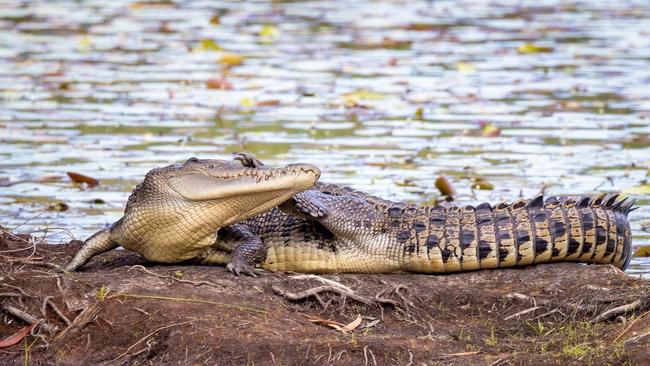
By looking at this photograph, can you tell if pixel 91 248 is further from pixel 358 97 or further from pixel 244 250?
pixel 358 97

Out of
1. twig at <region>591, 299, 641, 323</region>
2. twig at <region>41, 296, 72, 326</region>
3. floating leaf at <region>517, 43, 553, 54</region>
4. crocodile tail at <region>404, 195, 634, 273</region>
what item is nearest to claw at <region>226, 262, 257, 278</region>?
crocodile tail at <region>404, 195, 634, 273</region>

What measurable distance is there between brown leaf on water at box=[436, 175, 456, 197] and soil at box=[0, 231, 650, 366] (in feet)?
7.88

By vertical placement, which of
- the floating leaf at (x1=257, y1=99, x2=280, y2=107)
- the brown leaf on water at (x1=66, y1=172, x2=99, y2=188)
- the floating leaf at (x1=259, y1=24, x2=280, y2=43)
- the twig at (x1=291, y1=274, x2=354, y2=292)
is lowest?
the floating leaf at (x1=259, y1=24, x2=280, y2=43)

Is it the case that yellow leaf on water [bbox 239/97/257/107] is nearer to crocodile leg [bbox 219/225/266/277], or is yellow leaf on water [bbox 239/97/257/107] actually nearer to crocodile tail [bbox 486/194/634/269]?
crocodile leg [bbox 219/225/266/277]

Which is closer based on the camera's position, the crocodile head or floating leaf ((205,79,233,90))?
the crocodile head

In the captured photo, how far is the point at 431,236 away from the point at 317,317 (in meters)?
1.10

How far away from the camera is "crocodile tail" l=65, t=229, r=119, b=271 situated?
24.8ft

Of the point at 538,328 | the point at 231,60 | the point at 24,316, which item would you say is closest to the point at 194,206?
the point at 24,316

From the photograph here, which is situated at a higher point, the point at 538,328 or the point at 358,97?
the point at 538,328

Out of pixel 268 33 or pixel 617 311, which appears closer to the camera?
pixel 617 311

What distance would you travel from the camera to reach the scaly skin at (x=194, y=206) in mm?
7223

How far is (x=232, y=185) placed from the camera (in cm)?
725

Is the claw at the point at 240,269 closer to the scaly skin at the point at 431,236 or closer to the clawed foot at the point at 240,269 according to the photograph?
the clawed foot at the point at 240,269

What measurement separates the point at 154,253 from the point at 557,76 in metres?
8.95
